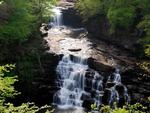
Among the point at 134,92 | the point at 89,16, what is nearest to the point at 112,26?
the point at 89,16

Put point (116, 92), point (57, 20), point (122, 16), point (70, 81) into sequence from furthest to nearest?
1. point (57, 20)
2. point (122, 16)
3. point (70, 81)
4. point (116, 92)

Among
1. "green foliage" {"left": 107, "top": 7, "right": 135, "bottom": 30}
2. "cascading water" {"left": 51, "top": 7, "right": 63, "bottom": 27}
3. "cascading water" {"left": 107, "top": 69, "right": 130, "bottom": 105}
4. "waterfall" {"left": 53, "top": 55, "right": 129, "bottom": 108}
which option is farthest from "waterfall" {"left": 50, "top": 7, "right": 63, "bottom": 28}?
"cascading water" {"left": 107, "top": 69, "right": 130, "bottom": 105}

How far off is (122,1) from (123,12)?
1.73m

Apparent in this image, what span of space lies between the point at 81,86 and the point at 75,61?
3132 mm

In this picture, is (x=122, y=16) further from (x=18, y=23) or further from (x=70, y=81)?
(x=18, y=23)

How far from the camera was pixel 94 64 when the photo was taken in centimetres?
3238

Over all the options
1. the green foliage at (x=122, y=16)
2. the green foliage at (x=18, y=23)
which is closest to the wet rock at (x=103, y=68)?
the green foliage at (x=18, y=23)

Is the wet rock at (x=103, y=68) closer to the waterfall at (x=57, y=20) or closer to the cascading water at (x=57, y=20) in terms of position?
the waterfall at (x=57, y=20)

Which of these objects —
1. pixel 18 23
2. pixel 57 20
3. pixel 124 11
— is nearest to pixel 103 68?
pixel 124 11

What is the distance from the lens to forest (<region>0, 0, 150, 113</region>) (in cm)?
3056

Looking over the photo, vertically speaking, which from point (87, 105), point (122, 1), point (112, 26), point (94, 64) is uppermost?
point (122, 1)

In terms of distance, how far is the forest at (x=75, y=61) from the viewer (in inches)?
1203

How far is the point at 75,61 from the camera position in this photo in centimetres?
3391

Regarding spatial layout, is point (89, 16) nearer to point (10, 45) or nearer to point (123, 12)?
→ point (123, 12)
